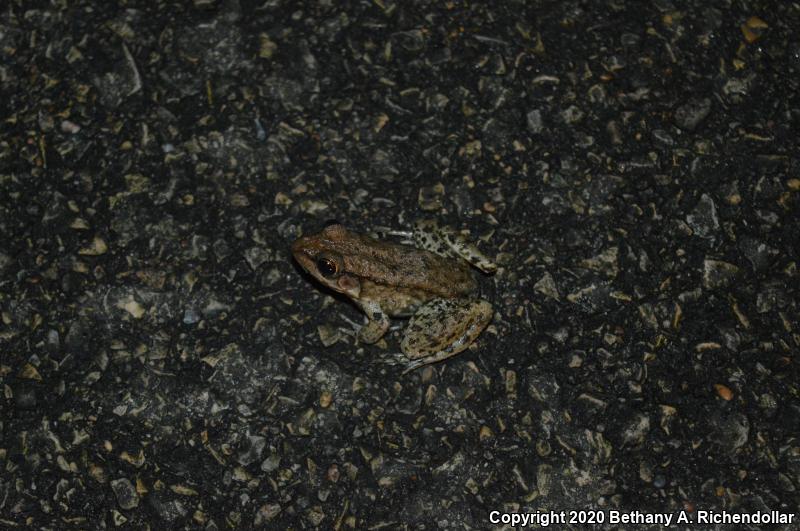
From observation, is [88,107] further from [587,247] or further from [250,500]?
[587,247]

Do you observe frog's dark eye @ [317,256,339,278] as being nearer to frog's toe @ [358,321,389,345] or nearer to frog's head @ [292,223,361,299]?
frog's head @ [292,223,361,299]

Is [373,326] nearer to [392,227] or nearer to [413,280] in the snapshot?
[413,280]

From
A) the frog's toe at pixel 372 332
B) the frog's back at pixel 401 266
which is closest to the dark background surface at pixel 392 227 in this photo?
the frog's toe at pixel 372 332

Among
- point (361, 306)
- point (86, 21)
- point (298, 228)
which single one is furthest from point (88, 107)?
point (361, 306)

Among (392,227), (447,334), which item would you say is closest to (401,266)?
(392,227)

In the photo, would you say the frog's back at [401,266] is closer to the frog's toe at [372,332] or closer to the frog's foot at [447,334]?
the frog's foot at [447,334]

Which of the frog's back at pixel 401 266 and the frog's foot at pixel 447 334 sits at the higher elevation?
the frog's back at pixel 401 266

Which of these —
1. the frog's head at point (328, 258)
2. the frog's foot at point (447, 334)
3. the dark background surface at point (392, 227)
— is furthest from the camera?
the frog's head at point (328, 258)
